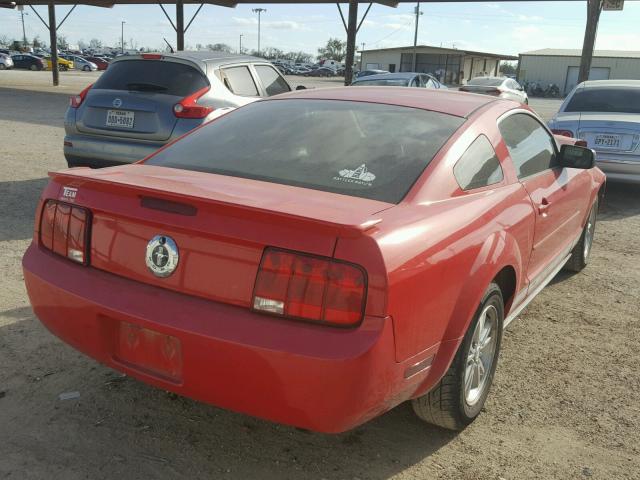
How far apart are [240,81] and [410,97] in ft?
13.9

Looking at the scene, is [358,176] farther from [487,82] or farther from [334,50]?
[334,50]

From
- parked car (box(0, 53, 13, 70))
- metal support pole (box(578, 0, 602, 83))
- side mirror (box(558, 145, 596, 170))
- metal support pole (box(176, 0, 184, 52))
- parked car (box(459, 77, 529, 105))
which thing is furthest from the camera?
parked car (box(0, 53, 13, 70))

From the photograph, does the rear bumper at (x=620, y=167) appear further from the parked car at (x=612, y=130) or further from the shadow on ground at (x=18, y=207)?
the shadow on ground at (x=18, y=207)

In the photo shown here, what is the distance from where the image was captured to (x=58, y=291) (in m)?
2.54

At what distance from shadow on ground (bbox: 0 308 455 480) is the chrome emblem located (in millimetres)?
822

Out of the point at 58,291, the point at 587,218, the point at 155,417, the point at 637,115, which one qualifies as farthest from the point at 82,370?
the point at 637,115

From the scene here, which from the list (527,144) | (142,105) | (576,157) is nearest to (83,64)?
(142,105)

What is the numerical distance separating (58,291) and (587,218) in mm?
4026

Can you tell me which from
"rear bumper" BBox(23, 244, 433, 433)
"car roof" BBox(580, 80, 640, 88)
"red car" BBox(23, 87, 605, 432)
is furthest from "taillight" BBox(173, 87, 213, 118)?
"car roof" BBox(580, 80, 640, 88)

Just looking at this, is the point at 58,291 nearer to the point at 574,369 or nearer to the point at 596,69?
the point at 574,369

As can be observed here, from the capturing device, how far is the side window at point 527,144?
3.44 meters

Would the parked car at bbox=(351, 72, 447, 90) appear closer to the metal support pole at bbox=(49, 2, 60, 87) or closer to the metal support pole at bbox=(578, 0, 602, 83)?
the metal support pole at bbox=(578, 0, 602, 83)

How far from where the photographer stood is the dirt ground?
2574 millimetres

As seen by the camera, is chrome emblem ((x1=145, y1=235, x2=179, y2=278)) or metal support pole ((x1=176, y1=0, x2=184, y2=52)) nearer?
chrome emblem ((x1=145, y1=235, x2=179, y2=278))
